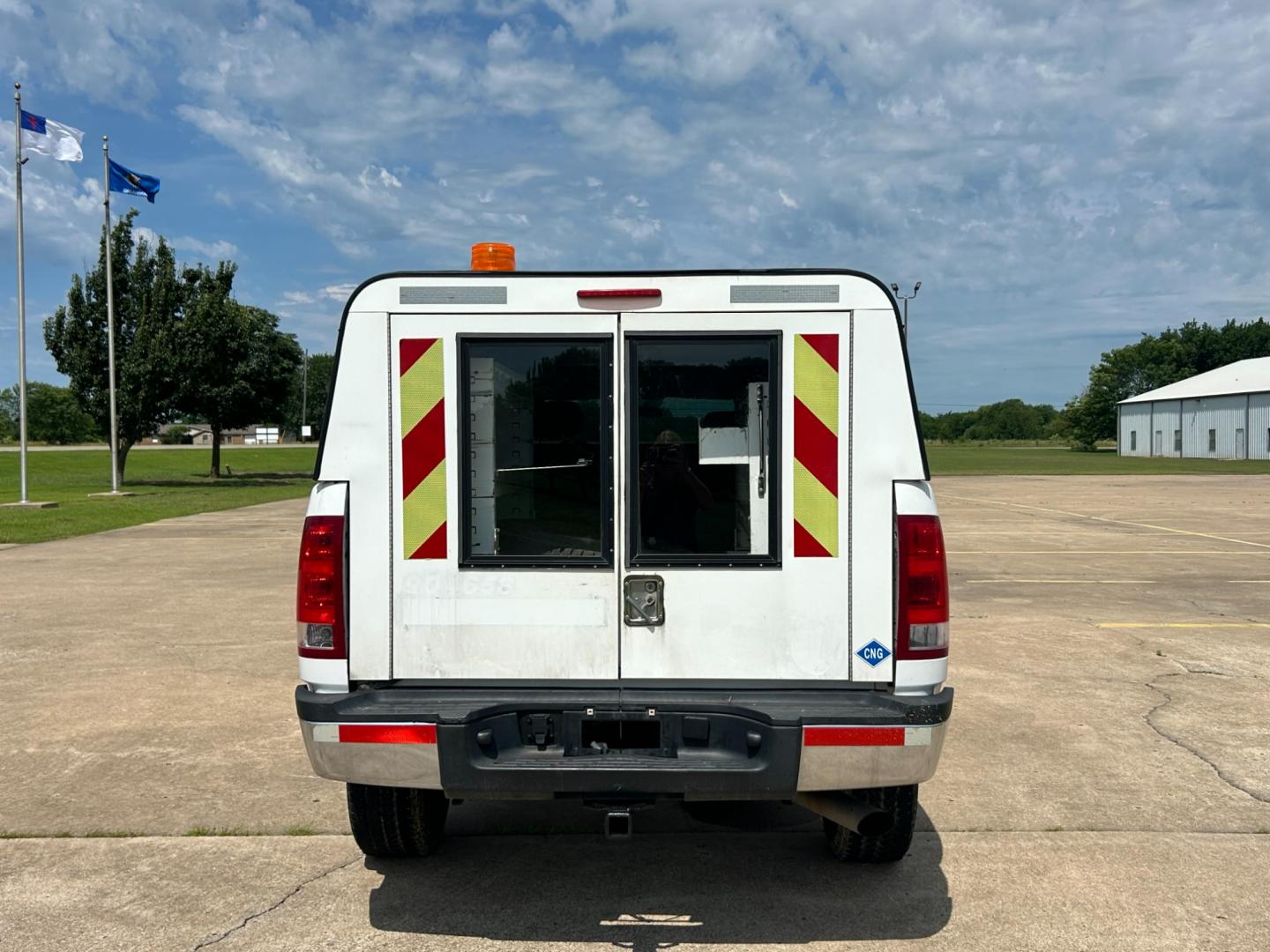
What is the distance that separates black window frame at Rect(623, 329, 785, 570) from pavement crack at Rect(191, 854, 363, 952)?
178cm

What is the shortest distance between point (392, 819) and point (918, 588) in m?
2.11

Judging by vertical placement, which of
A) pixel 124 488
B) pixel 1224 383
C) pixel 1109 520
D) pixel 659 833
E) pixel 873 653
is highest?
pixel 1224 383

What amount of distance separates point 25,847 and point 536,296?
10.3 ft

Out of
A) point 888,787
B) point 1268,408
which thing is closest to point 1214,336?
point 1268,408

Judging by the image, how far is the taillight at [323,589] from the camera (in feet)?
11.8

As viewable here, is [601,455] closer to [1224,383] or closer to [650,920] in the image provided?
[650,920]

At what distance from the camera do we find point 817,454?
3.62 m

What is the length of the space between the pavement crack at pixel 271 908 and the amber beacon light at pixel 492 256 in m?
2.36

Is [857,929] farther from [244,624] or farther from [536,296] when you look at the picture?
[244,624]

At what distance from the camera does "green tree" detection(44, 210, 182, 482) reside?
35.6 metres

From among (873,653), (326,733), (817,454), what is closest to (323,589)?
(326,733)

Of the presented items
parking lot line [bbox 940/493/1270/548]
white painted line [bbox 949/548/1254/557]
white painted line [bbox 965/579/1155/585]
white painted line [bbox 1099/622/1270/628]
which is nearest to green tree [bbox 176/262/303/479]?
parking lot line [bbox 940/493/1270/548]

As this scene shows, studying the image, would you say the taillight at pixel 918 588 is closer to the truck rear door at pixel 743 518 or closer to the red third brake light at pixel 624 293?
the truck rear door at pixel 743 518

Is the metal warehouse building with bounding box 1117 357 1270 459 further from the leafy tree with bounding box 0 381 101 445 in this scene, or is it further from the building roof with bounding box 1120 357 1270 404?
the leafy tree with bounding box 0 381 101 445
